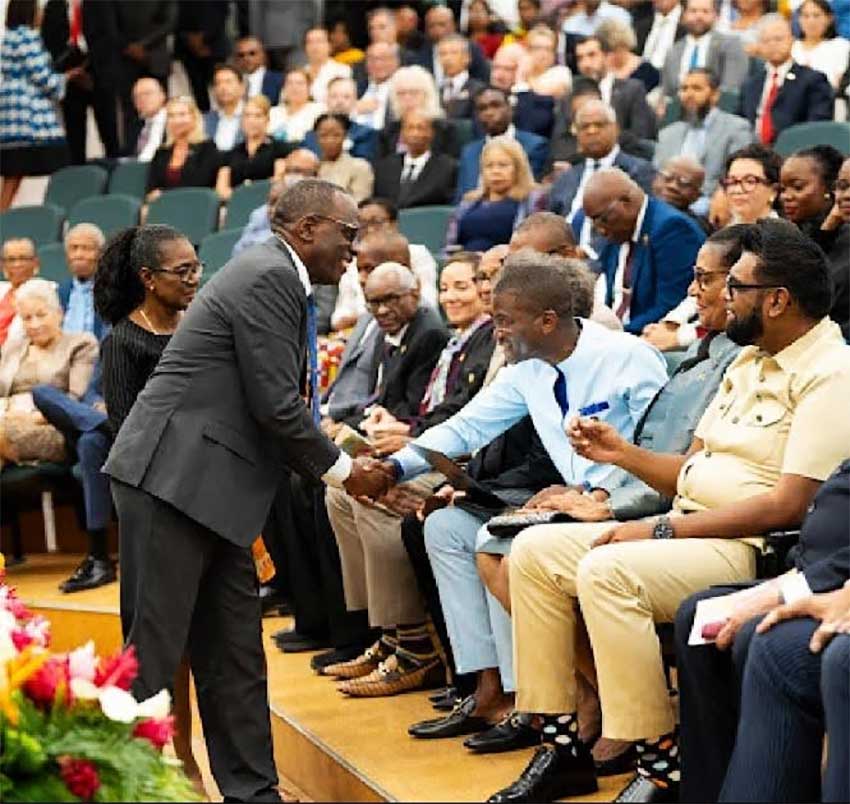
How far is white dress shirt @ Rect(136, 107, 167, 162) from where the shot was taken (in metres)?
11.6

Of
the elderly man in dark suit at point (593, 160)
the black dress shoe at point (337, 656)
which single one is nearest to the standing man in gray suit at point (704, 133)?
the elderly man in dark suit at point (593, 160)

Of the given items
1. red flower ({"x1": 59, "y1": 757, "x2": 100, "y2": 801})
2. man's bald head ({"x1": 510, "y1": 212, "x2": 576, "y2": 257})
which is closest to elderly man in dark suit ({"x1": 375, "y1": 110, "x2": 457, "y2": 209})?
man's bald head ({"x1": 510, "y1": 212, "x2": 576, "y2": 257})

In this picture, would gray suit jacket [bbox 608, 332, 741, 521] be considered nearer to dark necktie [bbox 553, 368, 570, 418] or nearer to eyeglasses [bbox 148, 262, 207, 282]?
dark necktie [bbox 553, 368, 570, 418]

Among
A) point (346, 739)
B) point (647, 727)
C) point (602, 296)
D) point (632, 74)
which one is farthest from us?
point (632, 74)

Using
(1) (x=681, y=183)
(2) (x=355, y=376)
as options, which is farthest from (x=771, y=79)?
(2) (x=355, y=376)

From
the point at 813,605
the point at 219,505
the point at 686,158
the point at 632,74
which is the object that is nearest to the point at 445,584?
the point at 219,505

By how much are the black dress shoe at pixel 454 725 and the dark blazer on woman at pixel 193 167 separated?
6.36 m

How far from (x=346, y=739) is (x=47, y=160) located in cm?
783

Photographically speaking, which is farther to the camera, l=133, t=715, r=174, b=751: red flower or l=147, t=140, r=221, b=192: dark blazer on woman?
l=147, t=140, r=221, b=192: dark blazer on woman

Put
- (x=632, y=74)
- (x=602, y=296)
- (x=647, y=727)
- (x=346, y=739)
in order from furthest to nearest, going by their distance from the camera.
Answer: (x=632, y=74) < (x=602, y=296) < (x=346, y=739) < (x=647, y=727)

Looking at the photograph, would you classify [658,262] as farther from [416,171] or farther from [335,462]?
[416,171]

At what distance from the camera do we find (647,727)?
12.8 ft

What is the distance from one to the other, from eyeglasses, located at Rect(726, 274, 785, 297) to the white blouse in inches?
210

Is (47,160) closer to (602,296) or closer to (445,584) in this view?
(602,296)
